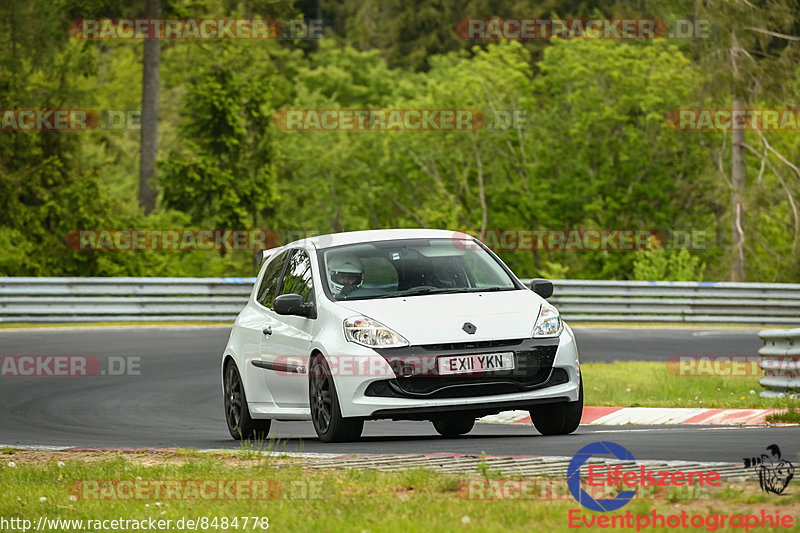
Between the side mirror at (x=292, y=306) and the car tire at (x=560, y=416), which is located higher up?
the side mirror at (x=292, y=306)

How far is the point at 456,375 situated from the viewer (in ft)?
33.0

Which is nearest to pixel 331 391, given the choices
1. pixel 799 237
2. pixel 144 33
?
pixel 799 237

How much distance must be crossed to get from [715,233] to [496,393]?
4298 centimetres

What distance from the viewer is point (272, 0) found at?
156 ft

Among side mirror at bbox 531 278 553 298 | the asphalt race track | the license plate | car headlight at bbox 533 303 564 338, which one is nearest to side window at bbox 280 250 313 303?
the asphalt race track

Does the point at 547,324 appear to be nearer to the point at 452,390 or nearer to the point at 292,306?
the point at 452,390

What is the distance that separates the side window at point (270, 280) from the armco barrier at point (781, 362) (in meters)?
4.78

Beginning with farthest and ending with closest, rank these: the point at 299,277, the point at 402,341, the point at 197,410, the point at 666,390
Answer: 1. the point at 666,390
2. the point at 197,410
3. the point at 299,277
4. the point at 402,341

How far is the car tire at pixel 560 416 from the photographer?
10.7 metres

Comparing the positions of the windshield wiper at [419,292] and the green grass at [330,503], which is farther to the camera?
the windshield wiper at [419,292]

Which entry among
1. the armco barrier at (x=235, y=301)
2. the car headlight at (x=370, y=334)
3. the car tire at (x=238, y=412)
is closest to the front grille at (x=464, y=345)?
the car headlight at (x=370, y=334)

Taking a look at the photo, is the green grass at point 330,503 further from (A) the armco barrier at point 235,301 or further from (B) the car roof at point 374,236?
(A) the armco barrier at point 235,301

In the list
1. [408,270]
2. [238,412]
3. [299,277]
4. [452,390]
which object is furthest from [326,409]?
[238,412]

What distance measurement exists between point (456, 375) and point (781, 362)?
5.01m
